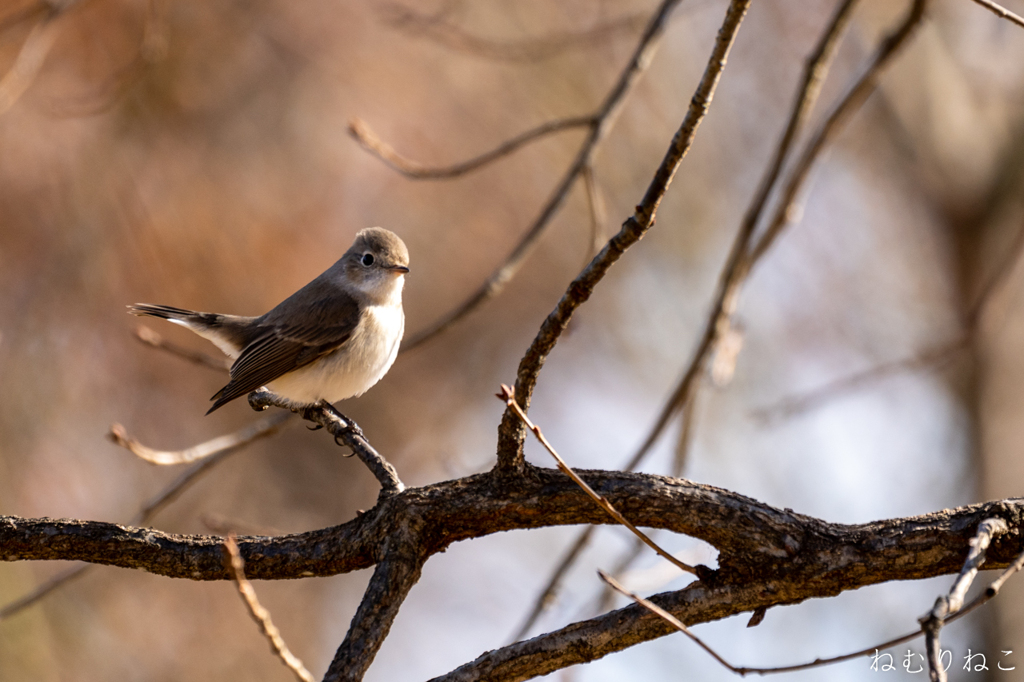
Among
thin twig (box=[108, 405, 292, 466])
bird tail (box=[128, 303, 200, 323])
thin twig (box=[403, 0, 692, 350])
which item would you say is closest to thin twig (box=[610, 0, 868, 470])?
thin twig (box=[403, 0, 692, 350])

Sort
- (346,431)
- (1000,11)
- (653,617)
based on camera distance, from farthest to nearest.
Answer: (346,431) < (1000,11) < (653,617)

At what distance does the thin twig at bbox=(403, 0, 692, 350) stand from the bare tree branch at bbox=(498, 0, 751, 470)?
1328 millimetres

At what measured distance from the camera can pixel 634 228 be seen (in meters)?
1.70

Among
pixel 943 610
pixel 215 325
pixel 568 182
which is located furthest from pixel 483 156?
pixel 943 610

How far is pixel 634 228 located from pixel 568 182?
163 cm

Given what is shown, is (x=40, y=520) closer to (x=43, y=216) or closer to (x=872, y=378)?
(x=872, y=378)

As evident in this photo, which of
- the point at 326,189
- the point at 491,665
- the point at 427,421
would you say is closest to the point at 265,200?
the point at 326,189

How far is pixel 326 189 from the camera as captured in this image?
830 centimetres

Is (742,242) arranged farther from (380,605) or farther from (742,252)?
(380,605)

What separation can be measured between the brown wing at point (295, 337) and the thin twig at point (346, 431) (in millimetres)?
103

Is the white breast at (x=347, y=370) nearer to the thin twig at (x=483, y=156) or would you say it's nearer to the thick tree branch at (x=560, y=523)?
the thin twig at (x=483, y=156)

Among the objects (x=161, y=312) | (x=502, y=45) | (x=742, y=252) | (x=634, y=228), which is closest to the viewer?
(x=634, y=228)

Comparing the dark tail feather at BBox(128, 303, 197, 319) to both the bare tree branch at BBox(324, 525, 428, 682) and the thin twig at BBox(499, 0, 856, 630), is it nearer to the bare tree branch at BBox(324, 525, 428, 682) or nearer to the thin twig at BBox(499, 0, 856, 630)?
the thin twig at BBox(499, 0, 856, 630)

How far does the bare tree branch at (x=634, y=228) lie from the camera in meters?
1.69
